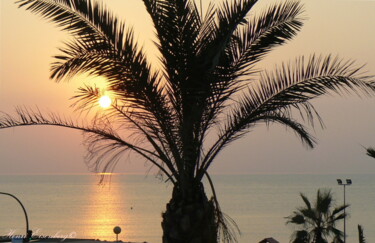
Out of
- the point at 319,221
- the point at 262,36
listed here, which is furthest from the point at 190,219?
the point at 319,221

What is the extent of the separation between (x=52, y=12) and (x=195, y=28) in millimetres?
2370

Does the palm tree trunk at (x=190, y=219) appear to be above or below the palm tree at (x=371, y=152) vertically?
below

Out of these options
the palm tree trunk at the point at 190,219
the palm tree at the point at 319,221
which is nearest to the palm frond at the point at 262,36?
the palm tree trunk at the point at 190,219

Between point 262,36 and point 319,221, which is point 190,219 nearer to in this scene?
point 262,36

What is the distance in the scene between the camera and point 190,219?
14289 mm

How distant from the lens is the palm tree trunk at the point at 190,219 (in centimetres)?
1427

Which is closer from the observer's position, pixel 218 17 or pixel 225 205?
pixel 218 17

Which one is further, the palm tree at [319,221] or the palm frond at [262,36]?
the palm tree at [319,221]

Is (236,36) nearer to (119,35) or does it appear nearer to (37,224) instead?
(119,35)

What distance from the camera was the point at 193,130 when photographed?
1407 cm

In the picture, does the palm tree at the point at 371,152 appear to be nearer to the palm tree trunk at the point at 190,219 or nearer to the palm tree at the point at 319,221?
the palm tree trunk at the point at 190,219

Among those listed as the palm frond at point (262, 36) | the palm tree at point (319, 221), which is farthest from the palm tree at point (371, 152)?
the palm tree at point (319, 221)

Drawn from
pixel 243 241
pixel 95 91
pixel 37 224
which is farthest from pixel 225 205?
pixel 95 91

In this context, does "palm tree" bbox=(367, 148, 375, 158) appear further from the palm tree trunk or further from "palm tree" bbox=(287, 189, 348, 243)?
"palm tree" bbox=(287, 189, 348, 243)
